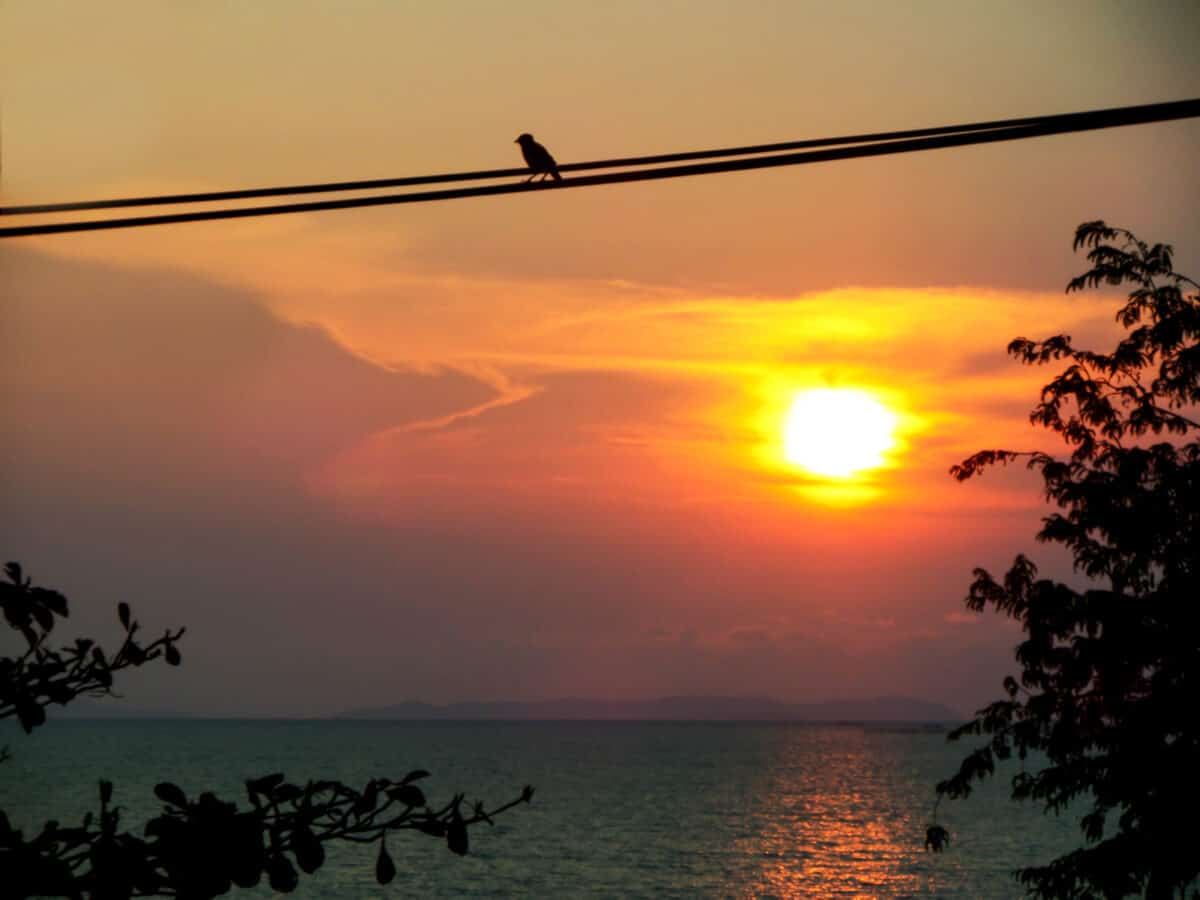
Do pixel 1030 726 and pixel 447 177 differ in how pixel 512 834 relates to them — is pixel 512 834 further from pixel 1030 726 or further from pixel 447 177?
pixel 447 177

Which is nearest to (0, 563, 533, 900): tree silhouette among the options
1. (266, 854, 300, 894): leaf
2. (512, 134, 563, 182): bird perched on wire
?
(266, 854, 300, 894): leaf

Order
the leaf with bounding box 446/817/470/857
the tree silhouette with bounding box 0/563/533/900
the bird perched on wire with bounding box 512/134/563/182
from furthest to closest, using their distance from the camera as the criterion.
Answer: the bird perched on wire with bounding box 512/134/563/182, the leaf with bounding box 446/817/470/857, the tree silhouette with bounding box 0/563/533/900

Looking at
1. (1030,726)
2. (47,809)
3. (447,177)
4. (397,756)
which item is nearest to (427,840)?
(47,809)

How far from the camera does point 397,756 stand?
7490 inches

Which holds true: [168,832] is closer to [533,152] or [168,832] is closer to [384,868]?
[384,868]

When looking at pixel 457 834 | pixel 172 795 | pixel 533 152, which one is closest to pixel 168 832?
pixel 172 795

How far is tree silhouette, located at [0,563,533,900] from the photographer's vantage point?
13.1 ft

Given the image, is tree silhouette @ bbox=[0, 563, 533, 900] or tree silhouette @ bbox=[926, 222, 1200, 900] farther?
tree silhouette @ bbox=[926, 222, 1200, 900]

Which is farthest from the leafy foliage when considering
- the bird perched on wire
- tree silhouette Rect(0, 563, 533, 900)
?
the bird perched on wire

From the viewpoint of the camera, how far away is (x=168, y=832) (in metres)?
4.17

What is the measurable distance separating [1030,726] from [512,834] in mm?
76541

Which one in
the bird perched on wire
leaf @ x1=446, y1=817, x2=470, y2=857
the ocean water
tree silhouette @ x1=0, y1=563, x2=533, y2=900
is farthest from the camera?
the ocean water

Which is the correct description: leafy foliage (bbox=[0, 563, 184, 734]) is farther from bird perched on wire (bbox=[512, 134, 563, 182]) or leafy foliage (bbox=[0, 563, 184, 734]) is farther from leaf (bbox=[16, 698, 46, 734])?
bird perched on wire (bbox=[512, 134, 563, 182])

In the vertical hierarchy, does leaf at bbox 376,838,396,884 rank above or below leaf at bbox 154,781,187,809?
below
